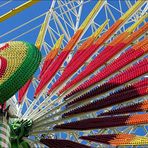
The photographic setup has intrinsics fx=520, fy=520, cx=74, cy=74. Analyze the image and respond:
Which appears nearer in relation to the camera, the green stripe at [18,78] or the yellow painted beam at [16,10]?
the green stripe at [18,78]

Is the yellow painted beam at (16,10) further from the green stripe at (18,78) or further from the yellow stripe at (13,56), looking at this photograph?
the green stripe at (18,78)

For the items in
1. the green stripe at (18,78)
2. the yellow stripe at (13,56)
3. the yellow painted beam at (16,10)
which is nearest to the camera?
the green stripe at (18,78)

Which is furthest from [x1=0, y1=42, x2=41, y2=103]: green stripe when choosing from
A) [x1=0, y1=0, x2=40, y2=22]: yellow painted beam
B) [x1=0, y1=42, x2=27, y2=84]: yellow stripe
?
[x1=0, y1=0, x2=40, y2=22]: yellow painted beam

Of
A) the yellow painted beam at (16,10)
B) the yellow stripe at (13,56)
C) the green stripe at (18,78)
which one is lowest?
the green stripe at (18,78)

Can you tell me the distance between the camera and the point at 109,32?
17.4 meters

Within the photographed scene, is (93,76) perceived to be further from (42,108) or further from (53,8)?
(53,8)

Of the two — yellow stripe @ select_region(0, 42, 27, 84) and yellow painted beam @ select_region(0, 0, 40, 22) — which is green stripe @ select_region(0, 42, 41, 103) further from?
yellow painted beam @ select_region(0, 0, 40, 22)

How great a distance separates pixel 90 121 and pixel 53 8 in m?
8.44

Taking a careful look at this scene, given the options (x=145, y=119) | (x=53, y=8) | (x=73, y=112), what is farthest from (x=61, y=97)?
(x=53, y=8)

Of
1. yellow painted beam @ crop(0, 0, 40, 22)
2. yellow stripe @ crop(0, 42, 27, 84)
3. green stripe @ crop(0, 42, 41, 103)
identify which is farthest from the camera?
yellow painted beam @ crop(0, 0, 40, 22)

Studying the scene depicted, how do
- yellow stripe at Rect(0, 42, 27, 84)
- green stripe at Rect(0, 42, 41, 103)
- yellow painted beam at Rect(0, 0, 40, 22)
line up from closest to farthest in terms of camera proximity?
green stripe at Rect(0, 42, 41, 103), yellow stripe at Rect(0, 42, 27, 84), yellow painted beam at Rect(0, 0, 40, 22)

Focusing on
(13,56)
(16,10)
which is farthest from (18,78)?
(16,10)

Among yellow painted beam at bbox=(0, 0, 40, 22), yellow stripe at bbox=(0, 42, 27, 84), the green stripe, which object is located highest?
yellow painted beam at bbox=(0, 0, 40, 22)

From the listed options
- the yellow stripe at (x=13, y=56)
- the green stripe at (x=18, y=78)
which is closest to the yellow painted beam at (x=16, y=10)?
the yellow stripe at (x=13, y=56)
